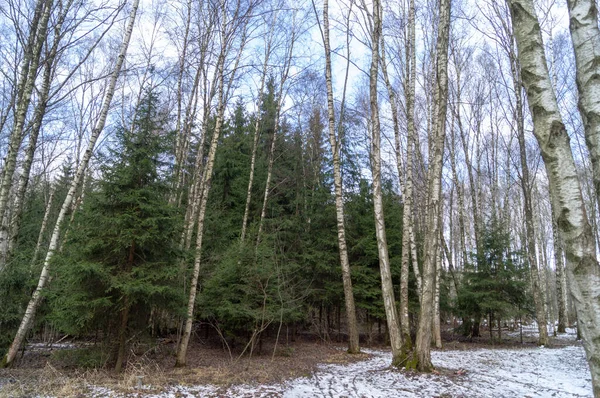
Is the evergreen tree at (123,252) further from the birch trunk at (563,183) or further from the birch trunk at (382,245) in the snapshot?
the birch trunk at (563,183)

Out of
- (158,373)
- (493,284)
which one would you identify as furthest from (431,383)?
(493,284)

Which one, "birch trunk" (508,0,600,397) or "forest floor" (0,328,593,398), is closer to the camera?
"birch trunk" (508,0,600,397)

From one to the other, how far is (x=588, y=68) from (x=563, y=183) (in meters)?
0.81

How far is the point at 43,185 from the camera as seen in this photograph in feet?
62.3

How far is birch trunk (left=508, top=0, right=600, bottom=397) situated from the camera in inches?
75.8

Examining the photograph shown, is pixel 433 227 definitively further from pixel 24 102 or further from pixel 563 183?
pixel 24 102

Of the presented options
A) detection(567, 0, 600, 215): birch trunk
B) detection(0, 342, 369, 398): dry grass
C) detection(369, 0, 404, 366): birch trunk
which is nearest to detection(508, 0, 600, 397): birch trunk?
detection(567, 0, 600, 215): birch trunk

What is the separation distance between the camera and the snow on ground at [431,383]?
564 cm

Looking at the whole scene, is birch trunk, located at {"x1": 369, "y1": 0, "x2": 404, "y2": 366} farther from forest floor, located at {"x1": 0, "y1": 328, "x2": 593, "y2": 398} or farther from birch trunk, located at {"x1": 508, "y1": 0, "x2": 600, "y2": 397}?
birch trunk, located at {"x1": 508, "y1": 0, "x2": 600, "y2": 397}

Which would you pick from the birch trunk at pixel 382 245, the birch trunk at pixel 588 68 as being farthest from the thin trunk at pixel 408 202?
the birch trunk at pixel 588 68

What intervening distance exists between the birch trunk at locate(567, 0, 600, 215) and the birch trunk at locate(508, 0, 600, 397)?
6.9 inches

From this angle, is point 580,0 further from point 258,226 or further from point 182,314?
point 258,226

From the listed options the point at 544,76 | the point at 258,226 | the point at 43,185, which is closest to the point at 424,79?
the point at 258,226

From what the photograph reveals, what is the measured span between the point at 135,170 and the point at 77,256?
6.81ft
